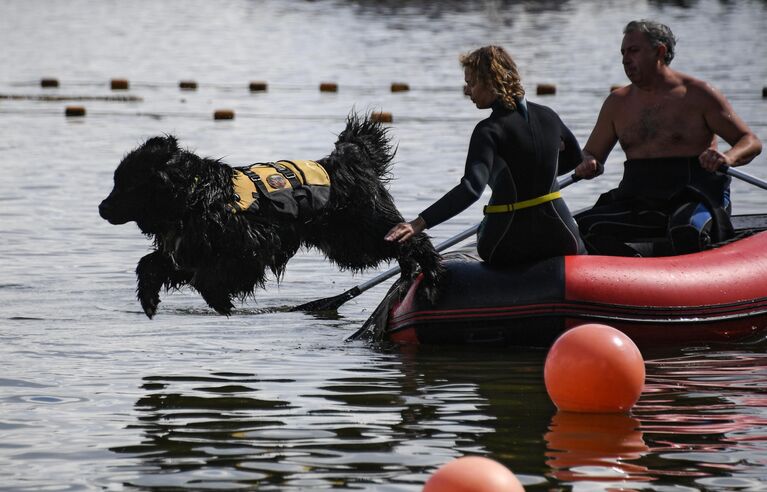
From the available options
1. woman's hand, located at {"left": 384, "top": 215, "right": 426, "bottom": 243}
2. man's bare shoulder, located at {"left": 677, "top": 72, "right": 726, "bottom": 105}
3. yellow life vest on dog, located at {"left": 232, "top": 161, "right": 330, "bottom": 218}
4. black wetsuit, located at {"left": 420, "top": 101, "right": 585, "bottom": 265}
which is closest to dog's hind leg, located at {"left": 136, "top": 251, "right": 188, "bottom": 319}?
yellow life vest on dog, located at {"left": 232, "top": 161, "right": 330, "bottom": 218}

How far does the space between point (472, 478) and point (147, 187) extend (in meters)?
3.19

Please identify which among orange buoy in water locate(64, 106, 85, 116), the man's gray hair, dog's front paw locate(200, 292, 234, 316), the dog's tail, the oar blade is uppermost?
the man's gray hair

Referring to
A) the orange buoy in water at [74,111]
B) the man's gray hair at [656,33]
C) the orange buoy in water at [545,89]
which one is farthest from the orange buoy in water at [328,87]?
the man's gray hair at [656,33]

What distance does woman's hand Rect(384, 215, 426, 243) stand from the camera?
690cm

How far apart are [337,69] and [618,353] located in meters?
21.7

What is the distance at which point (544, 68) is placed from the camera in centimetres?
2706

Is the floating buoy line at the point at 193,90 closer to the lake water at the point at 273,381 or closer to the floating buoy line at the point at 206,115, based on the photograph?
the floating buoy line at the point at 206,115

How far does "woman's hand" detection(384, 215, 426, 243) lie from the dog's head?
3.53ft

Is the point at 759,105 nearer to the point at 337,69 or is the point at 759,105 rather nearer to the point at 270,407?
the point at 337,69

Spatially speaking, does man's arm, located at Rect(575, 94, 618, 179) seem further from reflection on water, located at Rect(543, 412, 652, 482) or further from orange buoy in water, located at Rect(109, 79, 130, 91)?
orange buoy in water, located at Rect(109, 79, 130, 91)

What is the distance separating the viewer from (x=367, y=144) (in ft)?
25.2

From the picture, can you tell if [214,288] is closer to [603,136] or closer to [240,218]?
[240,218]

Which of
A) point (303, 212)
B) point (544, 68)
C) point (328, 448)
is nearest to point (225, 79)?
point (544, 68)

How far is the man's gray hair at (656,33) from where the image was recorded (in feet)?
26.0
